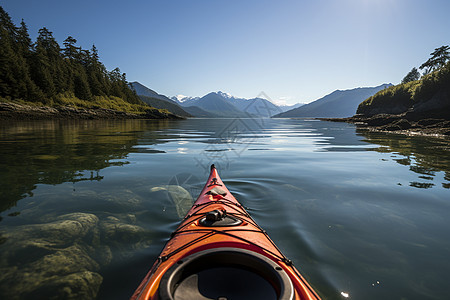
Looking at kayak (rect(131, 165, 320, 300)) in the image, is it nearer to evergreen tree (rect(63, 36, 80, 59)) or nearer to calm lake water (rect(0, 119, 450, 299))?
calm lake water (rect(0, 119, 450, 299))

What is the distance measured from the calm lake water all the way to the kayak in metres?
1.09

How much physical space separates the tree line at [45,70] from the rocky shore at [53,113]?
4.55 metres

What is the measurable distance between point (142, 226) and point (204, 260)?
3077 millimetres

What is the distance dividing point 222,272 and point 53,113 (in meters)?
62.7

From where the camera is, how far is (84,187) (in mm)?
7395

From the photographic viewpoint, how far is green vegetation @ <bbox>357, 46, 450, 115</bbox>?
42.8 meters

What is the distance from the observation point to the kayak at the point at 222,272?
86.3 inches

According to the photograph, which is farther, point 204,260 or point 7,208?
point 7,208

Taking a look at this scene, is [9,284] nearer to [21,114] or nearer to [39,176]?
[39,176]

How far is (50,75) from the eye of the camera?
5738 centimetres

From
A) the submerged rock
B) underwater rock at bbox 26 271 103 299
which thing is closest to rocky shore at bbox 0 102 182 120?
the submerged rock

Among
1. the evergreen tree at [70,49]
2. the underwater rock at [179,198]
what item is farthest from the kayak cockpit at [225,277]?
the evergreen tree at [70,49]

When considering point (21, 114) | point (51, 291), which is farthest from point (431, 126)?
point (21, 114)

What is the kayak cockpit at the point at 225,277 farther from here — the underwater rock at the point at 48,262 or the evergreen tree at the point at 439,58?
the evergreen tree at the point at 439,58
